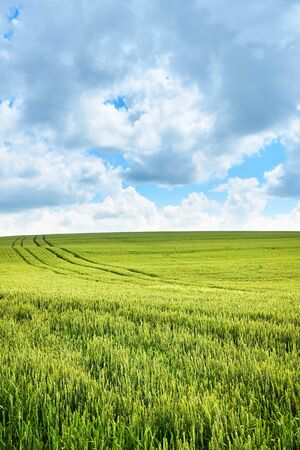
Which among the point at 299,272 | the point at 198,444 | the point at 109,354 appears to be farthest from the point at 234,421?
the point at 299,272

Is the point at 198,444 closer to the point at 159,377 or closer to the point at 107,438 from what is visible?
the point at 107,438

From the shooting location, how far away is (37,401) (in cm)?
354

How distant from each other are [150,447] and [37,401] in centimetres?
138

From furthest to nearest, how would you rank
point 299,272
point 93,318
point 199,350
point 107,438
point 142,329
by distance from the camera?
point 299,272 → point 93,318 → point 142,329 → point 199,350 → point 107,438

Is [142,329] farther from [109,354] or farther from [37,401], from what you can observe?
[37,401]

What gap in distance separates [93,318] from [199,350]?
3141 millimetres

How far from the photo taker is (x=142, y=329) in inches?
265

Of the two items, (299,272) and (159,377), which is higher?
(159,377)

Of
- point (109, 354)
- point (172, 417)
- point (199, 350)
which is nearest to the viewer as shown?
point (172, 417)

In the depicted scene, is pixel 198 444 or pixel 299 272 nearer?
pixel 198 444

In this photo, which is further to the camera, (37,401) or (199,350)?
(199,350)

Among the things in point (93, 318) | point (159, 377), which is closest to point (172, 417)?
point (159, 377)

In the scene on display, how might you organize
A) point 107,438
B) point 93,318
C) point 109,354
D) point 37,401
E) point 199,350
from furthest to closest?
point 93,318, point 199,350, point 109,354, point 37,401, point 107,438

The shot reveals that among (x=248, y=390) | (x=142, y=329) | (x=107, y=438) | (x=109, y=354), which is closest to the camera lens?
(x=107, y=438)
